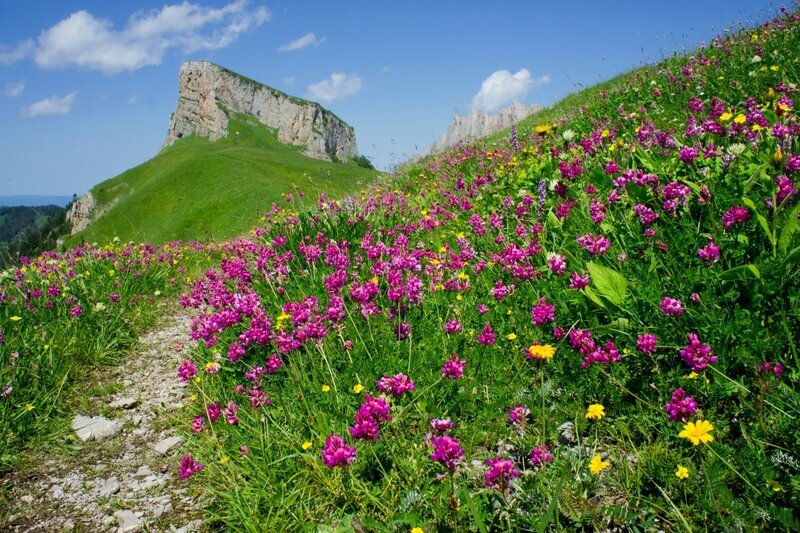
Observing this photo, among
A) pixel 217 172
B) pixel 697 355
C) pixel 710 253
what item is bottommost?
pixel 697 355

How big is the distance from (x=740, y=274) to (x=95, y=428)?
5.97 metres

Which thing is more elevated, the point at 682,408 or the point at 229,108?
the point at 229,108

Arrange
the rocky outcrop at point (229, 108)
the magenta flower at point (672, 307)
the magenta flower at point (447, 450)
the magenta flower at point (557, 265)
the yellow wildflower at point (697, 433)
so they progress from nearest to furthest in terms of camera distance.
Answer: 1. the yellow wildflower at point (697, 433)
2. the magenta flower at point (447, 450)
3. the magenta flower at point (672, 307)
4. the magenta flower at point (557, 265)
5. the rocky outcrop at point (229, 108)

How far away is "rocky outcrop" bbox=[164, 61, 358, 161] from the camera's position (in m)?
168

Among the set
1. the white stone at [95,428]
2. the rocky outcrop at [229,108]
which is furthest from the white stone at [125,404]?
the rocky outcrop at [229,108]

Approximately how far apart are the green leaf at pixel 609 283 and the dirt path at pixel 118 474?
343 centimetres

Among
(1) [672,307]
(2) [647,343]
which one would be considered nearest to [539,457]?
(2) [647,343]

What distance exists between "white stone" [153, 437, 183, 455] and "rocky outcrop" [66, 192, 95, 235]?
130141mm

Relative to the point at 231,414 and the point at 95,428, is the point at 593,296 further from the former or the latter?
the point at 95,428

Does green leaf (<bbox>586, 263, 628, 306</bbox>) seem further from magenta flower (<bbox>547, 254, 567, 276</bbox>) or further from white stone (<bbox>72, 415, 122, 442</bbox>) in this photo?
white stone (<bbox>72, 415, 122, 442</bbox>)

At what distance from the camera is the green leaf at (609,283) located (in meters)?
3.67

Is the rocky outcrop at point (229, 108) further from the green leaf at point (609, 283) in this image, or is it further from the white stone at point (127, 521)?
the green leaf at point (609, 283)

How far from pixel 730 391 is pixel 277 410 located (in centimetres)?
322

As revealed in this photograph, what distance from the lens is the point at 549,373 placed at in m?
3.69
